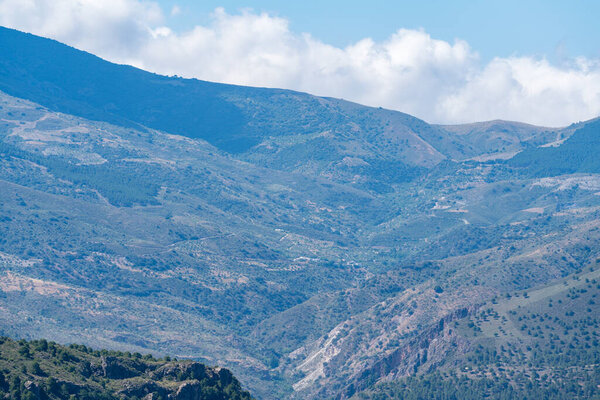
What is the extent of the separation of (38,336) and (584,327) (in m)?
89.4

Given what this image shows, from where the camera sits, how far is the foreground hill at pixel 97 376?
7856 cm

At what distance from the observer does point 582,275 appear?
19062 centimetres

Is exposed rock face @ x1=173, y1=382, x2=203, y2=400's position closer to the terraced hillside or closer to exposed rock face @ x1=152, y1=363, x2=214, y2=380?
exposed rock face @ x1=152, y1=363, x2=214, y2=380

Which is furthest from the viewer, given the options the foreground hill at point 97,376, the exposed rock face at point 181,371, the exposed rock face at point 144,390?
the exposed rock face at point 181,371

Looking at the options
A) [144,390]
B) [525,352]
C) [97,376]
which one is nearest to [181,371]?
[144,390]

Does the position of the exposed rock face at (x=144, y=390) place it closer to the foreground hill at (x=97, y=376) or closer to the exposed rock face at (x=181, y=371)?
the foreground hill at (x=97, y=376)

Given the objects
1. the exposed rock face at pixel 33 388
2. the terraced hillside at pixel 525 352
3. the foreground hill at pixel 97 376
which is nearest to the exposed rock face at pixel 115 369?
the foreground hill at pixel 97 376

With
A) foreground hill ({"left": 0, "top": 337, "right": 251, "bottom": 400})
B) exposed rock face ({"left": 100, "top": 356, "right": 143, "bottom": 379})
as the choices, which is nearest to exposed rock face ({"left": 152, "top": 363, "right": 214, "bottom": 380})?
foreground hill ({"left": 0, "top": 337, "right": 251, "bottom": 400})

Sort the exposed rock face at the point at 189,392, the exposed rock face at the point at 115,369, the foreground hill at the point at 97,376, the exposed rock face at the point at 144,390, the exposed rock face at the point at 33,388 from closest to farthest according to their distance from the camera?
the exposed rock face at the point at 33,388, the foreground hill at the point at 97,376, the exposed rock face at the point at 144,390, the exposed rock face at the point at 189,392, the exposed rock face at the point at 115,369

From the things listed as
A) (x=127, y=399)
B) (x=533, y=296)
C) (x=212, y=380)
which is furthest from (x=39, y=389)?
(x=533, y=296)

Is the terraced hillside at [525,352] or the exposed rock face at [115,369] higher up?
the exposed rock face at [115,369]

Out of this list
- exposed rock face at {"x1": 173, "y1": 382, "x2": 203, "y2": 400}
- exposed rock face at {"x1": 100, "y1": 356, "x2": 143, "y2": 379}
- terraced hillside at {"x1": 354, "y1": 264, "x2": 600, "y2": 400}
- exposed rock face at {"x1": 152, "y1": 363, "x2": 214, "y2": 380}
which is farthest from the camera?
terraced hillside at {"x1": 354, "y1": 264, "x2": 600, "y2": 400}

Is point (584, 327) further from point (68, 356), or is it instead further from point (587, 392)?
point (68, 356)

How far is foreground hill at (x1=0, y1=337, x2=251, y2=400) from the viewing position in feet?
258
